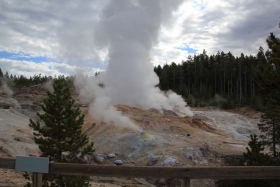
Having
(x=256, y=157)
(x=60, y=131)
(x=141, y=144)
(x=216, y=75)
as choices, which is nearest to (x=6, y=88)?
(x=141, y=144)

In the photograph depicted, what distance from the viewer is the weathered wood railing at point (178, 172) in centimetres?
344

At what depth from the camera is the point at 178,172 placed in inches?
138

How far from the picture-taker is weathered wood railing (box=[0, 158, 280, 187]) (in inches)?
135

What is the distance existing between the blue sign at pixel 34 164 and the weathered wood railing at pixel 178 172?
3.1 inches

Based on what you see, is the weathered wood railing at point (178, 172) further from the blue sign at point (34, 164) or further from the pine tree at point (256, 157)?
the pine tree at point (256, 157)

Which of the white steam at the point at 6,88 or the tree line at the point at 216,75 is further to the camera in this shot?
the tree line at the point at 216,75

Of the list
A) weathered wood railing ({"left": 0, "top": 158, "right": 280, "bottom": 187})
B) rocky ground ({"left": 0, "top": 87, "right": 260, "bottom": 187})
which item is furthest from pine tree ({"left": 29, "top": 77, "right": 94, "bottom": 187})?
weathered wood railing ({"left": 0, "top": 158, "right": 280, "bottom": 187})

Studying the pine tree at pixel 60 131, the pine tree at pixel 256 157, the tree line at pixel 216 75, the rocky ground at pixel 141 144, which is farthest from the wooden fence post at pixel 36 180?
the tree line at pixel 216 75

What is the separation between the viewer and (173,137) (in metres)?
19.2

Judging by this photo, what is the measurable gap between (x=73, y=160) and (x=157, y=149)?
8.13 meters

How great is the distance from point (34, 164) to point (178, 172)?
5.68 feet

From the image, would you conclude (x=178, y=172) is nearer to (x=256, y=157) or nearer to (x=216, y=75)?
(x=256, y=157)

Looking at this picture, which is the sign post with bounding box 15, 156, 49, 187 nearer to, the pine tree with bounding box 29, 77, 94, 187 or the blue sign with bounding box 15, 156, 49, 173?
the blue sign with bounding box 15, 156, 49, 173

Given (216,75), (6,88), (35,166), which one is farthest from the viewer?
(216,75)
